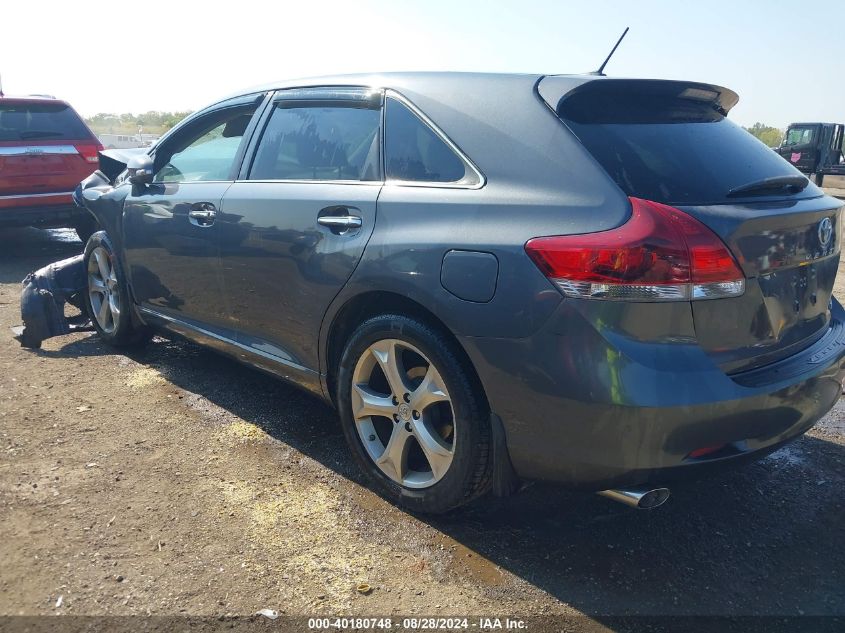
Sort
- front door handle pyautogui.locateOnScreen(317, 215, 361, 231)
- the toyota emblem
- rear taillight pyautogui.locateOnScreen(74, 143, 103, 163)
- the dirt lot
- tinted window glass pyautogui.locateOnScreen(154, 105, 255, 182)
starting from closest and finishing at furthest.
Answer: the dirt lot → the toyota emblem → front door handle pyautogui.locateOnScreen(317, 215, 361, 231) → tinted window glass pyautogui.locateOnScreen(154, 105, 255, 182) → rear taillight pyautogui.locateOnScreen(74, 143, 103, 163)

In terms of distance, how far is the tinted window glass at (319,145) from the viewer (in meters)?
3.07

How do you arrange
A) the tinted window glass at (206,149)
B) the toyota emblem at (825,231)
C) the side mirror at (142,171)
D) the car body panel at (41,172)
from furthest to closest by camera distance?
the car body panel at (41,172) → the side mirror at (142,171) → the tinted window glass at (206,149) → the toyota emblem at (825,231)

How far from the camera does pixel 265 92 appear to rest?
12.2ft

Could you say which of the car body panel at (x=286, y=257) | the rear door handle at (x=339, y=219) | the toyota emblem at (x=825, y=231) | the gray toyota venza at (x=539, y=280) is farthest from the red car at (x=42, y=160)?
the toyota emblem at (x=825, y=231)

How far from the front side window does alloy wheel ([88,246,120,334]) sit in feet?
75.3

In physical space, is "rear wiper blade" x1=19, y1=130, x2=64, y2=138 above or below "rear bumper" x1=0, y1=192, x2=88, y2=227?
above

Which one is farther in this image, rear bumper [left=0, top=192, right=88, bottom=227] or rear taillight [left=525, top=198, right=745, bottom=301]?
rear bumper [left=0, top=192, right=88, bottom=227]

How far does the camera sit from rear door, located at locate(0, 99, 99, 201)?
7.96 metres

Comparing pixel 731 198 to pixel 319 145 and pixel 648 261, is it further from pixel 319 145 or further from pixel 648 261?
pixel 319 145

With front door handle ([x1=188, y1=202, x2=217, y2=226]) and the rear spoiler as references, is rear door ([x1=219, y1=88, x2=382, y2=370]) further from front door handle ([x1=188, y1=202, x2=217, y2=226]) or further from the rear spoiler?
the rear spoiler

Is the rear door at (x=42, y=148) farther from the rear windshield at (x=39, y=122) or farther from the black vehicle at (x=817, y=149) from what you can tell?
the black vehicle at (x=817, y=149)

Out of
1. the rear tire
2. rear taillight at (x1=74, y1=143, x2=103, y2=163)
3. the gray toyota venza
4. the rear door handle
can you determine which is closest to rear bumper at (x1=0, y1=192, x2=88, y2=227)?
rear taillight at (x1=74, y1=143, x2=103, y2=163)

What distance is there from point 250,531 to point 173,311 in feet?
5.96

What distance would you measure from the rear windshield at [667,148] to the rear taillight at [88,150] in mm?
7414
